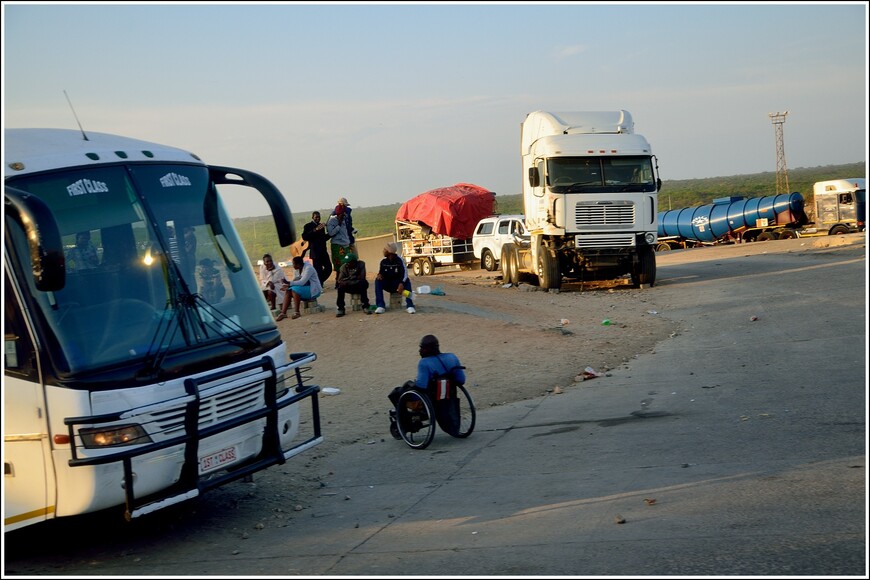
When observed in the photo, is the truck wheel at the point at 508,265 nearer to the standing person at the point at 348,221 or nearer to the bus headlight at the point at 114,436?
the standing person at the point at 348,221

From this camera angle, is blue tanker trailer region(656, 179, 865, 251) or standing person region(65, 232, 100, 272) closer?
standing person region(65, 232, 100, 272)

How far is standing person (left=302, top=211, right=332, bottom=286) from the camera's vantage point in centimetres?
2005

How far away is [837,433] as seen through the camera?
28.8 ft

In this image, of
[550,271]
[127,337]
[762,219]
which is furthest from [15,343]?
[762,219]

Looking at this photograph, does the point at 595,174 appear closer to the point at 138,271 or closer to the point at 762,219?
the point at 138,271

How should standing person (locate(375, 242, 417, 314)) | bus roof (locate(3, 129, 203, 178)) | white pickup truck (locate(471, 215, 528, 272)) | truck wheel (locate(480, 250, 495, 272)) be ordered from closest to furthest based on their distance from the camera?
bus roof (locate(3, 129, 203, 178)) → standing person (locate(375, 242, 417, 314)) → white pickup truck (locate(471, 215, 528, 272)) → truck wheel (locate(480, 250, 495, 272))

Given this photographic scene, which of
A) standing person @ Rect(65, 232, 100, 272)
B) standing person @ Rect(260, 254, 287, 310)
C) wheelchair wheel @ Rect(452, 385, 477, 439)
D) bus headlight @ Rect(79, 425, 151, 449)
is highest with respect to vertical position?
standing person @ Rect(65, 232, 100, 272)

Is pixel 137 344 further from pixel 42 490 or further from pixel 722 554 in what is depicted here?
pixel 722 554

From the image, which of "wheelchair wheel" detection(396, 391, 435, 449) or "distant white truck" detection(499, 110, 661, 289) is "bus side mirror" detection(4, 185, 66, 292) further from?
"distant white truck" detection(499, 110, 661, 289)

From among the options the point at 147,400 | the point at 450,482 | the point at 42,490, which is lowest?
the point at 450,482

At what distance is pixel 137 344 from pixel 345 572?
2218mm

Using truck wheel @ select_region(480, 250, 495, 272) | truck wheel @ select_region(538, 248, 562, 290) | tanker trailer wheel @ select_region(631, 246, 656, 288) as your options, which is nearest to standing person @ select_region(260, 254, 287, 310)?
truck wheel @ select_region(538, 248, 562, 290)

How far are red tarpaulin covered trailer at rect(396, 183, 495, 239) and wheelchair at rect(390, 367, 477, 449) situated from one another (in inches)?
1157

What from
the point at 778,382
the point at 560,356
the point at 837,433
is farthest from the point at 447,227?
the point at 837,433
